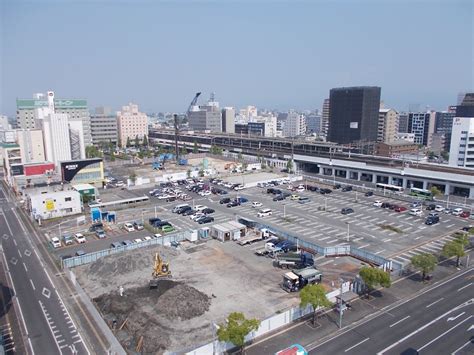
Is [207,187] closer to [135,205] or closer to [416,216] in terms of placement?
[135,205]

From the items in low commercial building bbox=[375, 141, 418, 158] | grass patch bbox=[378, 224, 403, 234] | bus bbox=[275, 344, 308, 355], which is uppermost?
low commercial building bbox=[375, 141, 418, 158]

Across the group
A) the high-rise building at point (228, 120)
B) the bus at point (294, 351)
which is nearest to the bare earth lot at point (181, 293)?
the bus at point (294, 351)

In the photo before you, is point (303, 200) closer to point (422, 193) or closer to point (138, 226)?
point (422, 193)

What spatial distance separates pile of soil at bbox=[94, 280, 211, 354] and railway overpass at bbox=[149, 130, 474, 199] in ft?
162

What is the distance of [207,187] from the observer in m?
60.6

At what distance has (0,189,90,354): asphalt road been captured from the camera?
805 inches

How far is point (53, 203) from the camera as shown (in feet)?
150

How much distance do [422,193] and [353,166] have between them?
16.4m

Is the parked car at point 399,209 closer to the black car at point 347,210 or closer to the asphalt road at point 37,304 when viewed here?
the black car at point 347,210

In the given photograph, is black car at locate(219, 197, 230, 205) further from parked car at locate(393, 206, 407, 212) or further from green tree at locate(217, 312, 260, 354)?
green tree at locate(217, 312, 260, 354)

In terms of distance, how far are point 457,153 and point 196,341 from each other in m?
72.2

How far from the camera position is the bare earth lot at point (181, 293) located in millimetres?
21188

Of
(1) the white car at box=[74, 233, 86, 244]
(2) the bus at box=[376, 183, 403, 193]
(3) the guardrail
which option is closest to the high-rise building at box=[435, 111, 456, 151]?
(2) the bus at box=[376, 183, 403, 193]

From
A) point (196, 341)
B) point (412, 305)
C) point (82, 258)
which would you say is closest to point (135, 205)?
point (82, 258)
